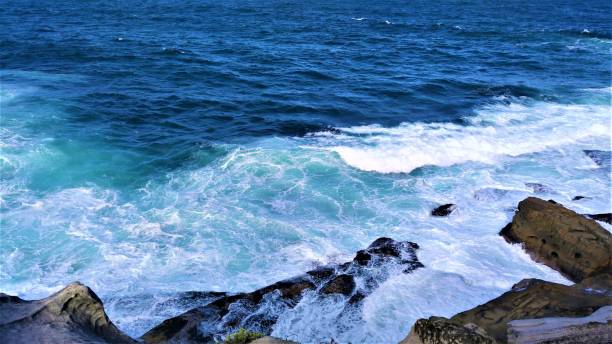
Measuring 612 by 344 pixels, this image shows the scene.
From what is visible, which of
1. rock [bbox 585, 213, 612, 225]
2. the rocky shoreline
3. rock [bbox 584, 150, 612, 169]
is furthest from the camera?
rock [bbox 584, 150, 612, 169]

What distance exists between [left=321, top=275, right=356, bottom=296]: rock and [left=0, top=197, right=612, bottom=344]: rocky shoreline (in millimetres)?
34

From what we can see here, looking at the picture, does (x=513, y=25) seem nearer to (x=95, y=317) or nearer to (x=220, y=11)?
(x=220, y=11)

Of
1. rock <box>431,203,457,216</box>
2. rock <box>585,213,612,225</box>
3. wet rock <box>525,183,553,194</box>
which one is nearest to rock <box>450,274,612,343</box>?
rock <box>585,213,612,225</box>

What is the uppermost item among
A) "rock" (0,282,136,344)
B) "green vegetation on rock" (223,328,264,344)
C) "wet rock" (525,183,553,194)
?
"rock" (0,282,136,344)

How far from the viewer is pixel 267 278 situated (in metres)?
19.3

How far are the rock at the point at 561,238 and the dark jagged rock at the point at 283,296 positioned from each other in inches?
176

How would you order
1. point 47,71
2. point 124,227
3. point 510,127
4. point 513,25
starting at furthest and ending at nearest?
point 513,25 < point 47,71 < point 510,127 < point 124,227

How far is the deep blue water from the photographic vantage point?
1981 cm

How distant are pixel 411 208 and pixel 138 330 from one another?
42.5 ft

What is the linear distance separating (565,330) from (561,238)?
8.30 m

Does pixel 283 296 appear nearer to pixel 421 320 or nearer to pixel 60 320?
pixel 421 320

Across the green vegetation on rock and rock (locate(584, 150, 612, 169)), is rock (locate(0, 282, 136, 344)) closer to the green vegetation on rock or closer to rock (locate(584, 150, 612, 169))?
the green vegetation on rock

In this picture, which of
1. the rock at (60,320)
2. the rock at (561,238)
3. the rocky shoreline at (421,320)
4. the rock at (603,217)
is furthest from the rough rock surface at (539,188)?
the rock at (60,320)

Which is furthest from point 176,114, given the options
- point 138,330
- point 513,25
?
point 513,25
